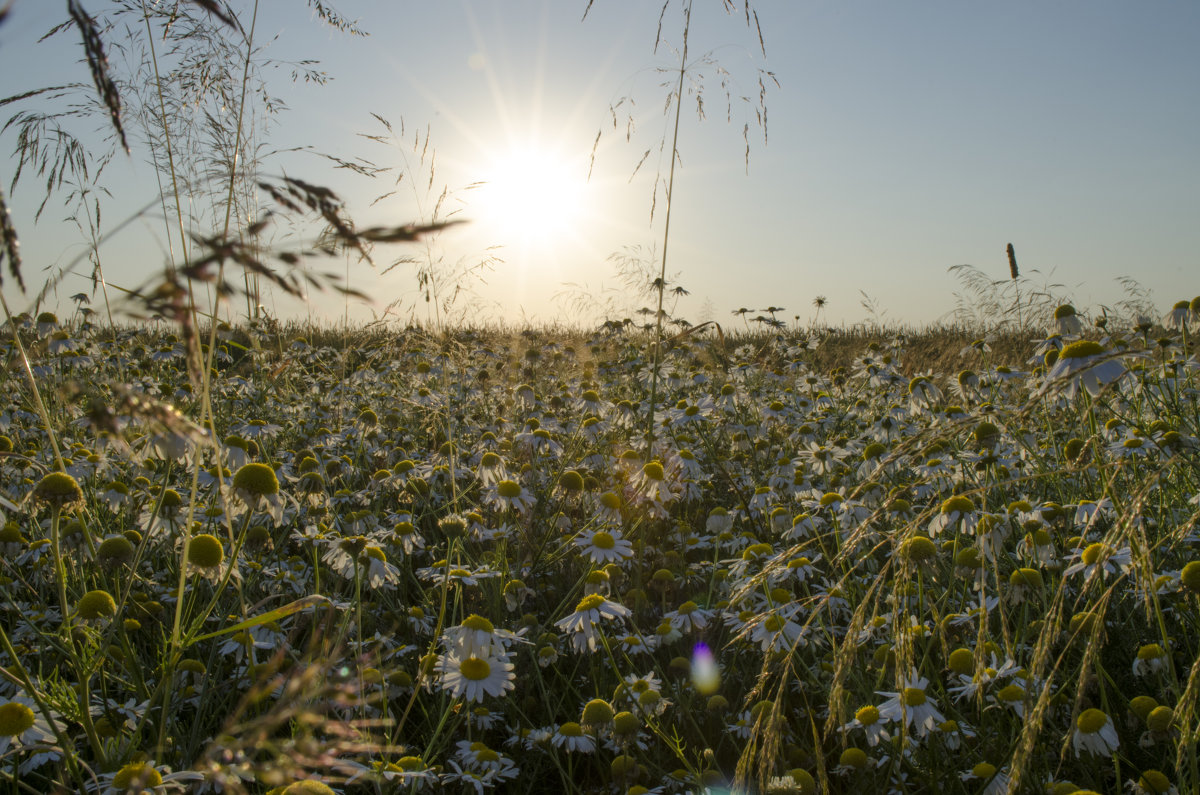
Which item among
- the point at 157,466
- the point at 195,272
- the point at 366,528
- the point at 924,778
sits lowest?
the point at 924,778

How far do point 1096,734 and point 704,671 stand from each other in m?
1.04

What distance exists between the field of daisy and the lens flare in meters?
0.01

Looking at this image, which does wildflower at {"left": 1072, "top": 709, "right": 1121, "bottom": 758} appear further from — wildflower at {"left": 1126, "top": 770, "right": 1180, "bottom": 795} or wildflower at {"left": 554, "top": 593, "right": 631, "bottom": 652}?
wildflower at {"left": 554, "top": 593, "right": 631, "bottom": 652}

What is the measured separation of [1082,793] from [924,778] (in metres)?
0.61

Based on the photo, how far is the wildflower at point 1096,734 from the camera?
1.57 metres

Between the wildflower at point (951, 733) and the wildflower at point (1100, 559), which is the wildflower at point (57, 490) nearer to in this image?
the wildflower at point (1100, 559)

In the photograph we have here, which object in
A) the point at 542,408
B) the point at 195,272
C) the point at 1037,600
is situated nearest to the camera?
the point at 195,272

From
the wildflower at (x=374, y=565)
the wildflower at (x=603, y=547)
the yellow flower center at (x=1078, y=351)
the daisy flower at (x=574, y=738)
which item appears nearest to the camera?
the daisy flower at (x=574, y=738)

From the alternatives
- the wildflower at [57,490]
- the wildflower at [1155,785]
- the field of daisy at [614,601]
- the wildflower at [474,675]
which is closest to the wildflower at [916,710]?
the field of daisy at [614,601]

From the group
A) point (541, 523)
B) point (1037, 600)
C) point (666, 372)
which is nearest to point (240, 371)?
point (666, 372)

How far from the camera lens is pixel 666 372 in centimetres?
557

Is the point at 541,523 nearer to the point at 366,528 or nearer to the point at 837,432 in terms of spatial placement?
the point at 366,528

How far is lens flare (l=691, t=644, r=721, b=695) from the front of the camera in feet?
7.41

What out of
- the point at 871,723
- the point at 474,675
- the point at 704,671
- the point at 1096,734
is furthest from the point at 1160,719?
the point at 474,675
